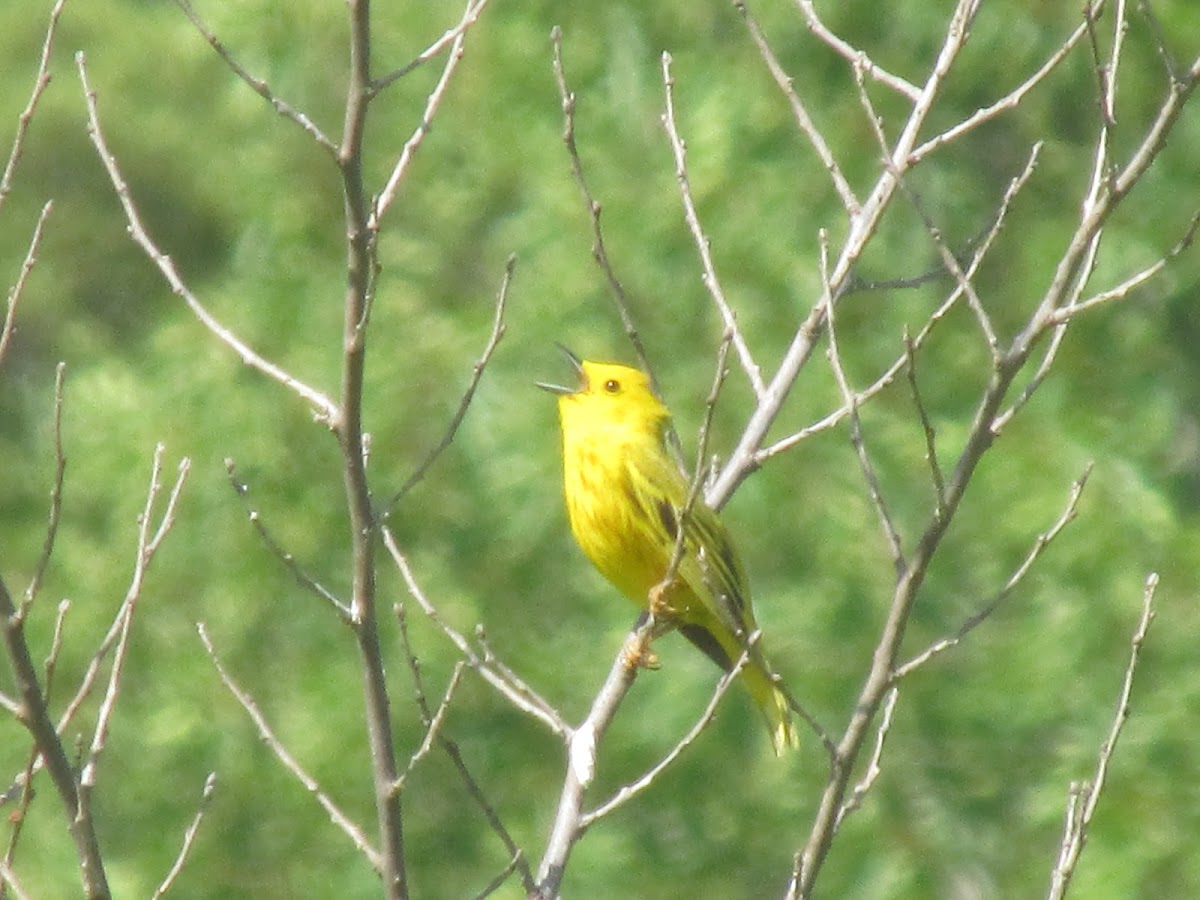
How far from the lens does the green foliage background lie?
880 centimetres

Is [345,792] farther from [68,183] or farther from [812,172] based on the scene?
[68,183]

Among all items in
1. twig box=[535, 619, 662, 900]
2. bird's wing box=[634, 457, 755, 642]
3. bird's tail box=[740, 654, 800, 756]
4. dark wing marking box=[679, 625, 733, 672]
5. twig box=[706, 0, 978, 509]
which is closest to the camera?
twig box=[535, 619, 662, 900]

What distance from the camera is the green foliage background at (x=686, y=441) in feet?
28.9

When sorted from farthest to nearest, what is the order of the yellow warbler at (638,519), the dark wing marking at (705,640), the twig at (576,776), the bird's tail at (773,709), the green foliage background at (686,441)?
the green foliage background at (686,441) → the dark wing marking at (705,640) → the bird's tail at (773,709) → the yellow warbler at (638,519) → the twig at (576,776)

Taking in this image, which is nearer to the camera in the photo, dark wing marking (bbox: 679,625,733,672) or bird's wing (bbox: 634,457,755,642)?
bird's wing (bbox: 634,457,755,642)

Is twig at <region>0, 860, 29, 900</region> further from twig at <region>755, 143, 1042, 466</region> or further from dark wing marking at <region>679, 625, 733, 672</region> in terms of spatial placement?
dark wing marking at <region>679, 625, 733, 672</region>

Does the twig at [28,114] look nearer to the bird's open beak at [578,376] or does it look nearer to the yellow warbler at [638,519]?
the yellow warbler at [638,519]

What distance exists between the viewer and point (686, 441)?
29.2 feet

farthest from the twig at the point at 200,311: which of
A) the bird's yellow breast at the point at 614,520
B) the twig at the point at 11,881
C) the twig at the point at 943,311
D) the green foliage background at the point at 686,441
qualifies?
the green foliage background at the point at 686,441

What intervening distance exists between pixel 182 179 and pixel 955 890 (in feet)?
58.2

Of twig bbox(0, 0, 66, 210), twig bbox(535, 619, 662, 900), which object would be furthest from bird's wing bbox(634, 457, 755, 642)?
twig bbox(0, 0, 66, 210)

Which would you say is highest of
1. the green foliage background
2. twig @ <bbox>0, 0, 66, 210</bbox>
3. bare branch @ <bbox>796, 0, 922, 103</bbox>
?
bare branch @ <bbox>796, 0, 922, 103</bbox>

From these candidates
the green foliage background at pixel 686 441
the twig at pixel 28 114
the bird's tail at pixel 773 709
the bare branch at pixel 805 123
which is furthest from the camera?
the green foliage background at pixel 686 441

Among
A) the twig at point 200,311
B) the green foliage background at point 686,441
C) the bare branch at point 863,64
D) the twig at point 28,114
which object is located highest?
the bare branch at point 863,64
